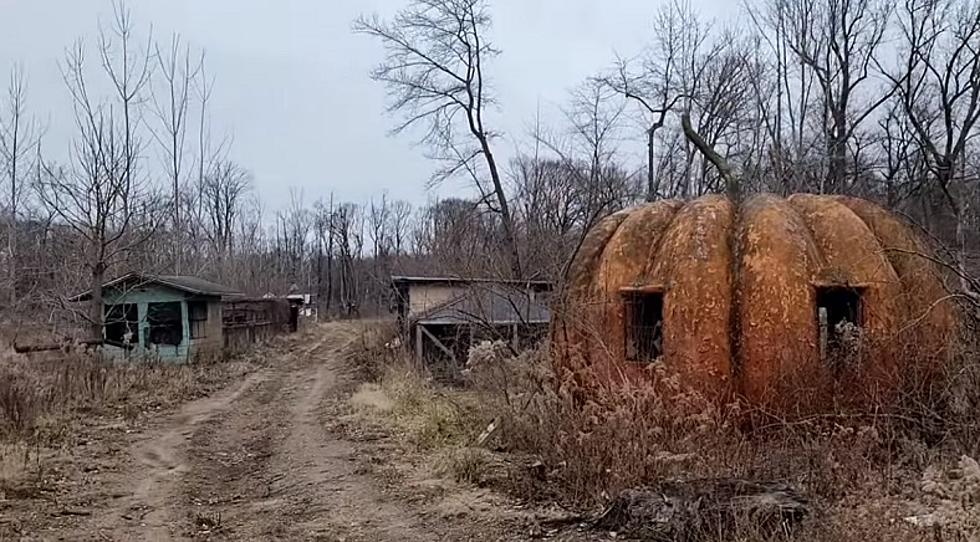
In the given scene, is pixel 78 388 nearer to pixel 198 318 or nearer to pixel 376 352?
pixel 198 318

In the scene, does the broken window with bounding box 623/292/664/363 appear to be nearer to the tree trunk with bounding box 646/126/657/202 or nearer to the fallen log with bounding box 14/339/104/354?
the fallen log with bounding box 14/339/104/354

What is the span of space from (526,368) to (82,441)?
6495 mm

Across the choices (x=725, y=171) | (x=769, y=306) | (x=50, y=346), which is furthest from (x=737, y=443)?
(x=50, y=346)

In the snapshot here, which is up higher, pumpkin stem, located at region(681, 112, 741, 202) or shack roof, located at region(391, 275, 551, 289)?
pumpkin stem, located at region(681, 112, 741, 202)

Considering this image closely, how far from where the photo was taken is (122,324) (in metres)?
24.0

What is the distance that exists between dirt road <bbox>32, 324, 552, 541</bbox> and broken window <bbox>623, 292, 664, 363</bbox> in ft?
10.5

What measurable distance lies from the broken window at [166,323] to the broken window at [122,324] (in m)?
0.57

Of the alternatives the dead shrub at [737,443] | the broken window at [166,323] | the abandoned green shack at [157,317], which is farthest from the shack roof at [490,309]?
the broken window at [166,323]

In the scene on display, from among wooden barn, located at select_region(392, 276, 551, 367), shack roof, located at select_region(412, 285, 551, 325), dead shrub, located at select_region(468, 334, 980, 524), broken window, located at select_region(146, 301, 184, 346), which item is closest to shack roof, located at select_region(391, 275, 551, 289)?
wooden barn, located at select_region(392, 276, 551, 367)

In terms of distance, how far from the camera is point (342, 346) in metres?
35.2

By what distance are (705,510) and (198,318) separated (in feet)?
73.5

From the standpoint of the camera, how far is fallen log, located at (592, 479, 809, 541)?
5.89m

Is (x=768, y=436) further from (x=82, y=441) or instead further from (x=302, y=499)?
(x=82, y=441)

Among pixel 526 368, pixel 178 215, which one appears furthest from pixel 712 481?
pixel 178 215
